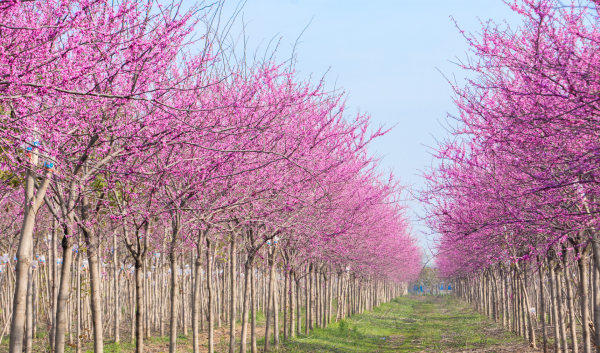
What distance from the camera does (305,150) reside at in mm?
10164

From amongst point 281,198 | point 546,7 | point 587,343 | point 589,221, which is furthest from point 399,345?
point 546,7

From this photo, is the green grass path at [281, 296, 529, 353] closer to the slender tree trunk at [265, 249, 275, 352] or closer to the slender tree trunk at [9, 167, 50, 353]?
the slender tree trunk at [265, 249, 275, 352]

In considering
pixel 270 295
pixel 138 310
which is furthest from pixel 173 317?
pixel 270 295

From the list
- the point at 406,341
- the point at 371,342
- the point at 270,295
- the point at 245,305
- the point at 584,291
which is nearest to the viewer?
the point at 584,291

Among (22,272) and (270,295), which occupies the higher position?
(22,272)

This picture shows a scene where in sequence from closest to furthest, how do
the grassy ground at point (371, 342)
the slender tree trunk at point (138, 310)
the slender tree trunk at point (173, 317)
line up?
the slender tree trunk at point (173, 317) → the slender tree trunk at point (138, 310) → the grassy ground at point (371, 342)

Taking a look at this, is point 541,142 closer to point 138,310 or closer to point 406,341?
point 138,310

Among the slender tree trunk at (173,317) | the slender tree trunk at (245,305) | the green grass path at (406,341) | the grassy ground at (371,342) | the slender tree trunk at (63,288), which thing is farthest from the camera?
the green grass path at (406,341)

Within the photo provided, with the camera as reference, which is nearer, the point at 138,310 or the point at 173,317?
the point at 173,317

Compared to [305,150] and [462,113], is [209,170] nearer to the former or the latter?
[305,150]

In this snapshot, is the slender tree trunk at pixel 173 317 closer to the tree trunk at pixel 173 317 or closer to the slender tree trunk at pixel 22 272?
the tree trunk at pixel 173 317

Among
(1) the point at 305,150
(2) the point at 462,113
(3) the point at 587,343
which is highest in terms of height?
(2) the point at 462,113

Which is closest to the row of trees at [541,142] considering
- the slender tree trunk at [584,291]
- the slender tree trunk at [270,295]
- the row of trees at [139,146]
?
the slender tree trunk at [584,291]

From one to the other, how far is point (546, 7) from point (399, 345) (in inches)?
638
